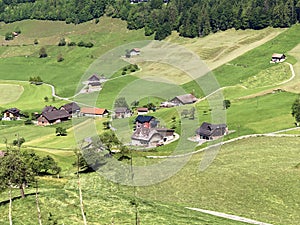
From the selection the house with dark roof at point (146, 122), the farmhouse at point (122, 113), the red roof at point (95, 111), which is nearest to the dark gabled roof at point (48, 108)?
the red roof at point (95, 111)

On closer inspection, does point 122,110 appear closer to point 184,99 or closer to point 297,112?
point 184,99

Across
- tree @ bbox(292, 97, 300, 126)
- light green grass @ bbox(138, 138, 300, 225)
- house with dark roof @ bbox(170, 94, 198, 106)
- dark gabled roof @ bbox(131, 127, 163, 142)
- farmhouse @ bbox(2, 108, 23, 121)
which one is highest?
tree @ bbox(292, 97, 300, 126)

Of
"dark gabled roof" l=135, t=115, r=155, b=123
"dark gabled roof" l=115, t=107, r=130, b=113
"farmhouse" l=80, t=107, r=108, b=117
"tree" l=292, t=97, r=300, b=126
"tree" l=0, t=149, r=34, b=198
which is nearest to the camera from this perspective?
"tree" l=0, t=149, r=34, b=198

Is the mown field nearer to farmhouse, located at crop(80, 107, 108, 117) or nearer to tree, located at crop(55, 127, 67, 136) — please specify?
tree, located at crop(55, 127, 67, 136)

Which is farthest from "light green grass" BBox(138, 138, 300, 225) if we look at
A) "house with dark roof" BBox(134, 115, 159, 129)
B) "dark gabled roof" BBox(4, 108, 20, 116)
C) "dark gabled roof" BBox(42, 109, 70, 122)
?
"dark gabled roof" BBox(4, 108, 20, 116)

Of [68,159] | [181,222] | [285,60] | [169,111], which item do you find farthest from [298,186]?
[285,60]

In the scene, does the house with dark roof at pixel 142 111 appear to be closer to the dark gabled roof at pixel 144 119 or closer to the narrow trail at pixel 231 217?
the dark gabled roof at pixel 144 119
